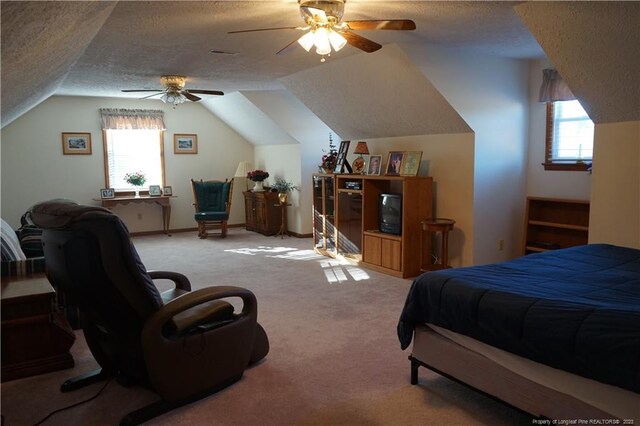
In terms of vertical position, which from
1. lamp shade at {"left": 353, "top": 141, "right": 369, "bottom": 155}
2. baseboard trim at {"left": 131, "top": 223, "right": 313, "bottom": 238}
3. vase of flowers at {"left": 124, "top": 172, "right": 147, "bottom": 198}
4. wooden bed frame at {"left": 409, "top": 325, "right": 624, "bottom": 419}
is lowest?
baseboard trim at {"left": 131, "top": 223, "right": 313, "bottom": 238}

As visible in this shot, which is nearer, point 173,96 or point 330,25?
point 330,25

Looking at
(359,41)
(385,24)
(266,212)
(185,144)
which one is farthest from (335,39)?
(185,144)

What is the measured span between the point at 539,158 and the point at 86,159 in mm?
6969

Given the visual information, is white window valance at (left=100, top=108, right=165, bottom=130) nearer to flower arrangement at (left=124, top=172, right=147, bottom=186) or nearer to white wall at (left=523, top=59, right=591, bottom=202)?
flower arrangement at (left=124, top=172, right=147, bottom=186)

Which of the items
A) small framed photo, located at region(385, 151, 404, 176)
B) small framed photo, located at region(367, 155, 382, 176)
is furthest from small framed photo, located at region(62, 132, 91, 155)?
small framed photo, located at region(385, 151, 404, 176)

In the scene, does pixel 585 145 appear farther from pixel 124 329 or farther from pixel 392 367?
pixel 124 329

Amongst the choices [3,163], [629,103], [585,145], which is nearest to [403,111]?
[585,145]

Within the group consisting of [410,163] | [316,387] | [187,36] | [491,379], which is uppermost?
[187,36]

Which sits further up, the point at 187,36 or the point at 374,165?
the point at 187,36

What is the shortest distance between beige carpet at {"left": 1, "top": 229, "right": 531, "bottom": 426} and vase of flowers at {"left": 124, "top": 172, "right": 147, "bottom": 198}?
178 inches

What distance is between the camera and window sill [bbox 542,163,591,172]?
4875mm

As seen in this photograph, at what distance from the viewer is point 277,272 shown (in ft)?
18.3

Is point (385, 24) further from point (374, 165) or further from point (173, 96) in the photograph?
point (173, 96)

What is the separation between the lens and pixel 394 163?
18.6 feet
